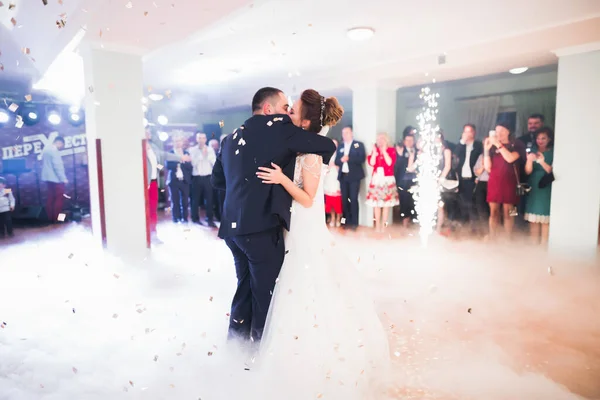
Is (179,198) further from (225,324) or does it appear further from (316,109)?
(316,109)

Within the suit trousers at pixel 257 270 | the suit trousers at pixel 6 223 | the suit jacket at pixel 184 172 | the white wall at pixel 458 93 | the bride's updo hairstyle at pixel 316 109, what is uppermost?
the white wall at pixel 458 93

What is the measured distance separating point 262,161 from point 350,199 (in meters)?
4.59

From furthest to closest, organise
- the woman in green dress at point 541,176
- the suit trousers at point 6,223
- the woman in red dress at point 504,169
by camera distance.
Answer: the suit trousers at point 6,223 → the woman in red dress at point 504,169 → the woman in green dress at point 541,176

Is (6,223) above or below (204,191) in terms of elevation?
below

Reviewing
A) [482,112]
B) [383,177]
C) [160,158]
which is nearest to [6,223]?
[160,158]

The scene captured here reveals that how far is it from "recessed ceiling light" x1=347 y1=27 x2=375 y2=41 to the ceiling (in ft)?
0.26

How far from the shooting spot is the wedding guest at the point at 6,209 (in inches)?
233

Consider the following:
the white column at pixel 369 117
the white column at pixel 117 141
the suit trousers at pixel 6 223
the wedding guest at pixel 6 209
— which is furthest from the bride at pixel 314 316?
the suit trousers at pixel 6 223

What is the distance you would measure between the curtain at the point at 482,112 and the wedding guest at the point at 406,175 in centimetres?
273

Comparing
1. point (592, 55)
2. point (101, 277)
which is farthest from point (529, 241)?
point (101, 277)

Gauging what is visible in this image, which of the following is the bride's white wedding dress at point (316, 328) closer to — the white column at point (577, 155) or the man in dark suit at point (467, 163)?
the white column at point (577, 155)

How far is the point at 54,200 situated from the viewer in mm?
7195

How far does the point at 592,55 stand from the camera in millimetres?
4227

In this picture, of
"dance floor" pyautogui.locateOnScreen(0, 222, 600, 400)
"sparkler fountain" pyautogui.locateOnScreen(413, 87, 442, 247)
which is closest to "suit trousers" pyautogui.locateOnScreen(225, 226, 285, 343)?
"dance floor" pyautogui.locateOnScreen(0, 222, 600, 400)
